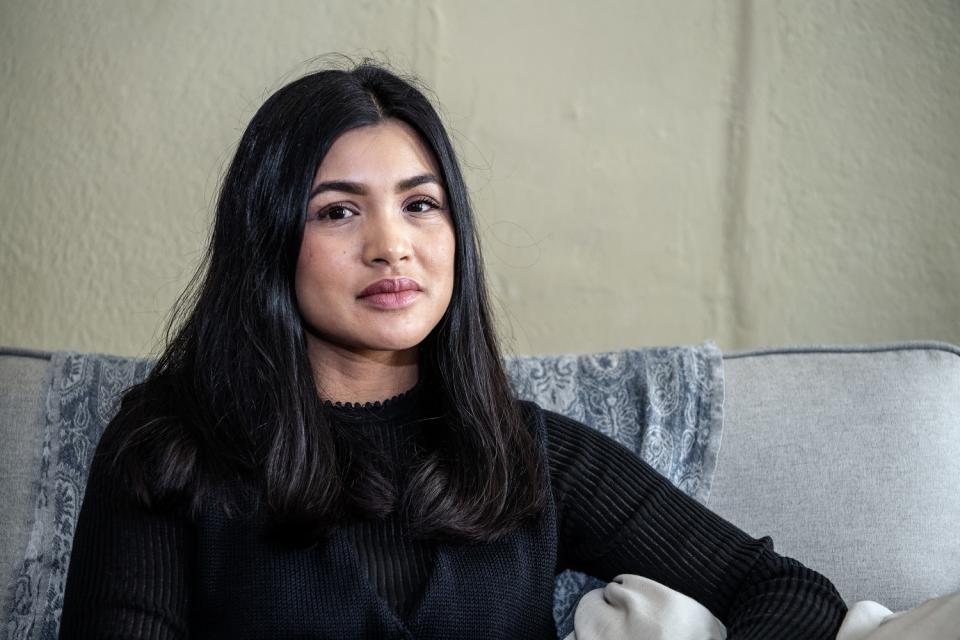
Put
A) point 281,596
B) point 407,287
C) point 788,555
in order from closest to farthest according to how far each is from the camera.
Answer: point 281,596, point 407,287, point 788,555

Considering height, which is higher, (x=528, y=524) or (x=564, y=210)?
(x=564, y=210)

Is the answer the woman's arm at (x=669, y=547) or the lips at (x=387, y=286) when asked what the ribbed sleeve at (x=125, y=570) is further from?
the woman's arm at (x=669, y=547)

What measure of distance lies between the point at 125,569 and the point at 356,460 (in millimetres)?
322

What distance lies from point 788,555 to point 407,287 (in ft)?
2.33

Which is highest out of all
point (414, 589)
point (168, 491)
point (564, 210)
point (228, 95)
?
point (228, 95)

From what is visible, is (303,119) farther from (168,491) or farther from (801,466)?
(801,466)

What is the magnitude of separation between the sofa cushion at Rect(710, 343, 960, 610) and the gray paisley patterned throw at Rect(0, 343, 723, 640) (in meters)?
0.05

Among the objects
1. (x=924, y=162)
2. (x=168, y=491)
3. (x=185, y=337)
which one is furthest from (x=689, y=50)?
(x=168, y=491)

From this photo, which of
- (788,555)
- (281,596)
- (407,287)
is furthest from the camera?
(788,555)

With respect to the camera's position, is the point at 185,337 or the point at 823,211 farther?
the point at 823,211

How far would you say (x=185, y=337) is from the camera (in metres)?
1.49

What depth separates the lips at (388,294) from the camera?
140 centimetres

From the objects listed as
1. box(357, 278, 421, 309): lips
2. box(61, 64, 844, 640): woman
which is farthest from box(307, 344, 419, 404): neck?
box(357, 278, 421, 309): lips

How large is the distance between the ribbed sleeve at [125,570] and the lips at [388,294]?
1.23 ft
